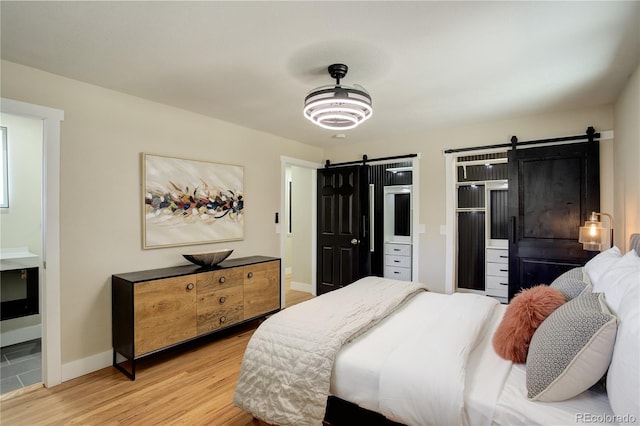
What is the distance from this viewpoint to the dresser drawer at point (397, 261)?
17.0 feet

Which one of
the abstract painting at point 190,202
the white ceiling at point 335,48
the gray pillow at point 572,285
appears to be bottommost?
the gray pillow at point 572,285

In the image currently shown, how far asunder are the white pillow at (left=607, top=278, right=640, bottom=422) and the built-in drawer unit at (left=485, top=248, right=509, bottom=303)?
376 centimetres

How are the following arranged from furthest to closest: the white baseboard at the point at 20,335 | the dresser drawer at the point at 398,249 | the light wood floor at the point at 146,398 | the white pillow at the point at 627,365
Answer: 1. the dresser drawer at the point at 398,249
2. the white baseboard at the point at 20,335
3. the light wood floor at the point at 146,398
4. the white pillow at the point at 627,365

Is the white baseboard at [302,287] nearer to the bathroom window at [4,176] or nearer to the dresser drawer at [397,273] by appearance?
the dresser drawer at [397,273]

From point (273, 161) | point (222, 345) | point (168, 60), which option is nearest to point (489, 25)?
point (168, 60)

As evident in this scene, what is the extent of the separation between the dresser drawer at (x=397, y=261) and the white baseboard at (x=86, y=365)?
397cm

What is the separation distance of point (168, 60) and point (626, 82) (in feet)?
11.9

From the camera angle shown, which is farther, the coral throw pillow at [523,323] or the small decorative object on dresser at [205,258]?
the small decorative object on dresser at [205,258]

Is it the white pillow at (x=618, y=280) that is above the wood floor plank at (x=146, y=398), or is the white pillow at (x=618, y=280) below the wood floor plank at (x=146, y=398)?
above

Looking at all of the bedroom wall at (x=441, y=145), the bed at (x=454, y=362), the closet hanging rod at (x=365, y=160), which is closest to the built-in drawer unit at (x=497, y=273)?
the bedroom wall at (x=441, y=145)

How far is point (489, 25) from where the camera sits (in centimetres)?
184

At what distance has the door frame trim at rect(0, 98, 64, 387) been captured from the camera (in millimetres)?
2490

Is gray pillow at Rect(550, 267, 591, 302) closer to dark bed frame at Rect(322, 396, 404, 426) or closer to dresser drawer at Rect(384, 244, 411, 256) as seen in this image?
dark bed frame at Rect(322, 396, 404, 426)

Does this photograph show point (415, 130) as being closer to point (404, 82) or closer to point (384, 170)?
point (384, 170)
